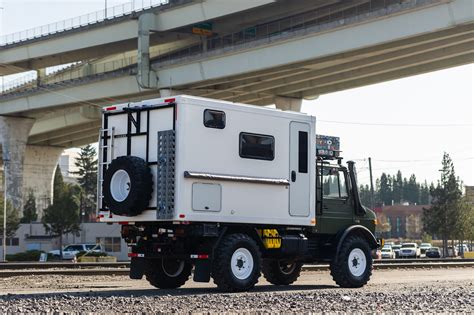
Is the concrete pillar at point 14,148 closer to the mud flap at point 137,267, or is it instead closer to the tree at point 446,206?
the tree at point 446,206

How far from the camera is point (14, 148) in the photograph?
85.9m

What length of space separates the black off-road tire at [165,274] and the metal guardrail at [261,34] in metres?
28.4

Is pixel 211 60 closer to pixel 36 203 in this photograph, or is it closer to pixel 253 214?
pixel 253 214

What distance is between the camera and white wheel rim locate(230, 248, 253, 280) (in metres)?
18.0

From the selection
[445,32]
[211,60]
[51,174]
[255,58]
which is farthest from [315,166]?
[51,174]

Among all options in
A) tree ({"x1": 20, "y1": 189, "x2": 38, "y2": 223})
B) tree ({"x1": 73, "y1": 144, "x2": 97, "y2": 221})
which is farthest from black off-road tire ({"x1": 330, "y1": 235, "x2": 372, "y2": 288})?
tree ({"x1": 73, "y1": 144, "x2": 97, "y2": 221})

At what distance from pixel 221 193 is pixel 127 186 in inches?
74.0

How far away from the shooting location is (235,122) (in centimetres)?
1836

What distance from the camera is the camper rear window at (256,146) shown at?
18.5 meters

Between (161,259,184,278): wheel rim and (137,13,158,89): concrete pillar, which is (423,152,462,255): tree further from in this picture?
(161,259,184,278): wheel rim

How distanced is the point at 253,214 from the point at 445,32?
30788mm

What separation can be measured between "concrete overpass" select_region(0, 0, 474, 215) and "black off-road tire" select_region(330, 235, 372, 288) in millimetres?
25569

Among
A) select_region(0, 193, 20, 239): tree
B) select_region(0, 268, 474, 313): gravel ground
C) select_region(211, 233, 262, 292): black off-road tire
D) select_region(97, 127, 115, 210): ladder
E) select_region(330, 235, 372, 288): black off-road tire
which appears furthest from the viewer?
select_region(0, 193, 20, 239): tree

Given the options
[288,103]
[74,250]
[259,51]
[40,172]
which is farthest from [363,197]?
[40,172]
